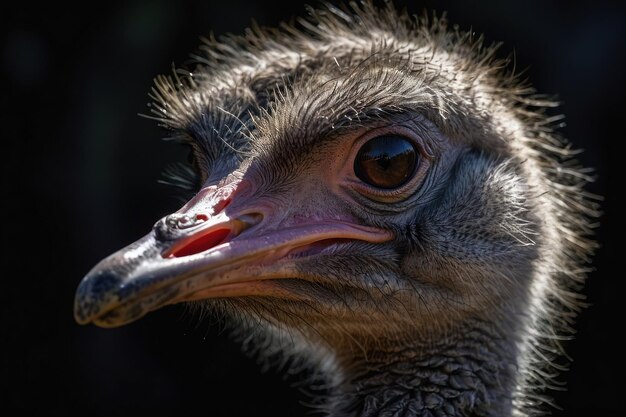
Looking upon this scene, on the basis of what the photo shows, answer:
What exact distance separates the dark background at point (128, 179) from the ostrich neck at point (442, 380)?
307 cm

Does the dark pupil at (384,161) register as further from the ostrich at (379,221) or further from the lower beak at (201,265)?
the lower beak at (201,265)

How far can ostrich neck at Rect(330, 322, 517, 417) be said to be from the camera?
9.42 ft

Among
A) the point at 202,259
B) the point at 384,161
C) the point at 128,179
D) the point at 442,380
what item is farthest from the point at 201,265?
the point at 128,179

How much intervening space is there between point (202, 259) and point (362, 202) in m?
0.71

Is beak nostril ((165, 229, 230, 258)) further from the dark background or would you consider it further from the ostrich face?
the dark background

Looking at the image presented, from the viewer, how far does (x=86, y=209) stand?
6.51m

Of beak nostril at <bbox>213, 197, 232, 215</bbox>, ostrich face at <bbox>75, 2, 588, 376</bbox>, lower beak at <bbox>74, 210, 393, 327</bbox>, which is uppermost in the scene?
ostrich face at <bbox>75, 2, 588, 376</bbox>

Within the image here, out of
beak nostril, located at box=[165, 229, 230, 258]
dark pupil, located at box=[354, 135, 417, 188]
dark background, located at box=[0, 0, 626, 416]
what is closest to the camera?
beak nostril, located at box=[165, 229, 230, 258]

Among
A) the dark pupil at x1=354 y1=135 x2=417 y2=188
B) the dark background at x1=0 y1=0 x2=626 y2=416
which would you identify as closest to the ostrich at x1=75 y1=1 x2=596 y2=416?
the dark pupil at x1=354 y1=135 x2=417 y2=188

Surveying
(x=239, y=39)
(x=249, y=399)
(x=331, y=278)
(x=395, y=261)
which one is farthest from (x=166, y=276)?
(x=249, y=399)

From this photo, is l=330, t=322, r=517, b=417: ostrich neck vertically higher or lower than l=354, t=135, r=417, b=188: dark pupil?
lower

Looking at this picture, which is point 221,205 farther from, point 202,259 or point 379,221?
point 379,221

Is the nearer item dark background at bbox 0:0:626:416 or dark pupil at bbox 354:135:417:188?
dark pupil at bbox 354:135:417:188

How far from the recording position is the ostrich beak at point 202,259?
2123mm
